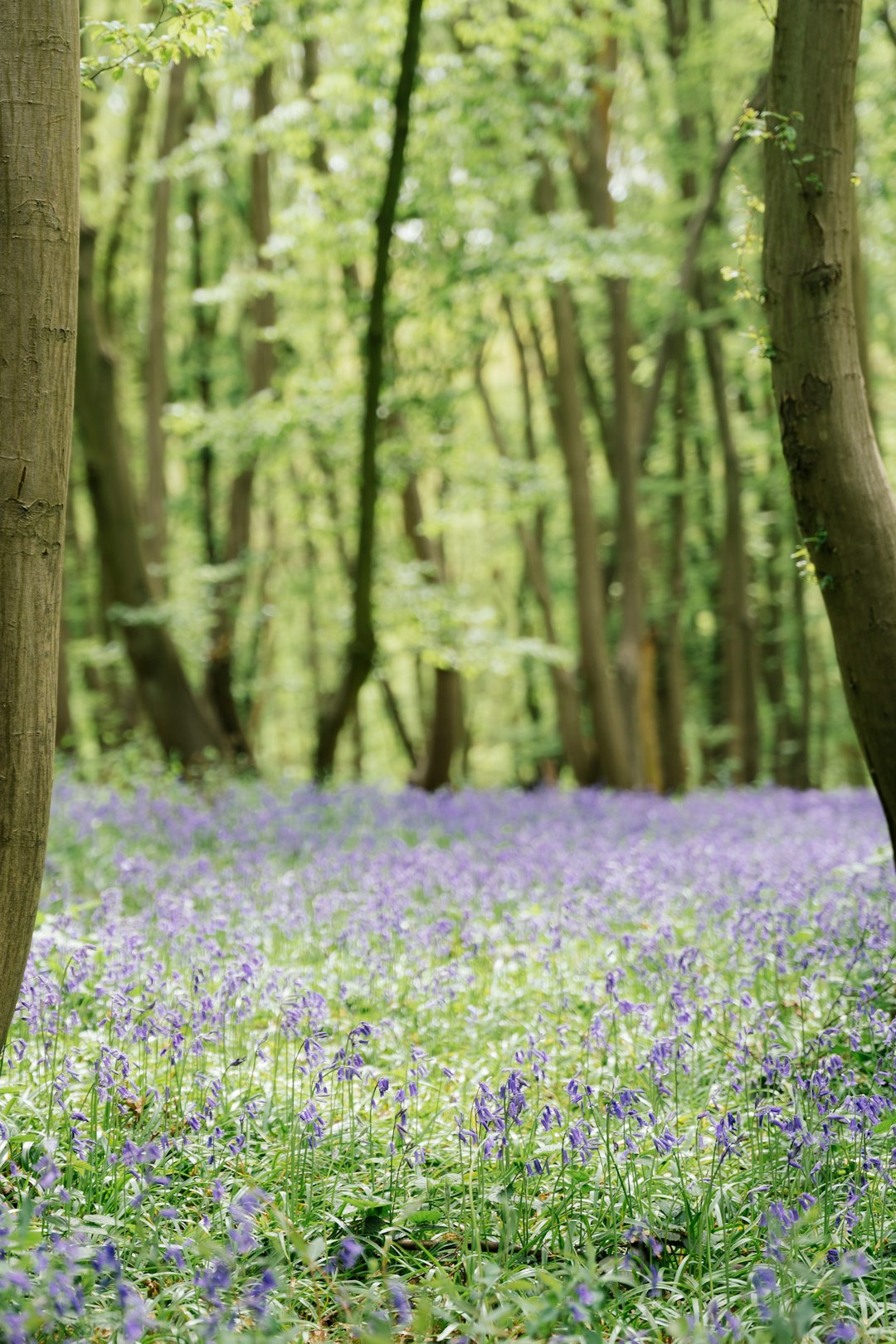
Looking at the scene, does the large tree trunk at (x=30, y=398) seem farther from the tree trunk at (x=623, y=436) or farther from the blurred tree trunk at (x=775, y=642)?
the blurred tree trunk at (x=775, y=642)

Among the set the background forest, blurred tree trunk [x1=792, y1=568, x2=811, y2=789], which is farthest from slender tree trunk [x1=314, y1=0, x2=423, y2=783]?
blurred tree trunk [x1=792, y1=568, x2=811, y2=789]

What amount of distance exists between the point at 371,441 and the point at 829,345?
21.7 feet

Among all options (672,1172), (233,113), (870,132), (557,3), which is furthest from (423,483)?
(672,1172)

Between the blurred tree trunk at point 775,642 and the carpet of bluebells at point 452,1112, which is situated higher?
the blurred tree trunk at point 775,642

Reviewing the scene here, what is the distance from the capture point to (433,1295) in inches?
109

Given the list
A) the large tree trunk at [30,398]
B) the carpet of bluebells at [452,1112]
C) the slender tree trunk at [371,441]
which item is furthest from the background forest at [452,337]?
the carpet of bluebells at [452,1112]

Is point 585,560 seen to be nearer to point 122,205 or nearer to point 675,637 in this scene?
point 675,637

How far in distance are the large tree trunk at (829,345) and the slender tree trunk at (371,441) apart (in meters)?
5.75

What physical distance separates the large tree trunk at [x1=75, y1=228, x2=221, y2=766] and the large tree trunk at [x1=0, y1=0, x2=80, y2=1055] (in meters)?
7.69

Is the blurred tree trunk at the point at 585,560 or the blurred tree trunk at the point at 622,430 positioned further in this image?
the blurred tree trunk at the point at 622,430

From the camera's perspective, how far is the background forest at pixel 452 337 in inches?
437

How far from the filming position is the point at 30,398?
9.82ft

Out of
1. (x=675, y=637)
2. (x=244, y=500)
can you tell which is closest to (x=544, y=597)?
(x=675, y=637)

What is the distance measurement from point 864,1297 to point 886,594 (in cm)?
255
